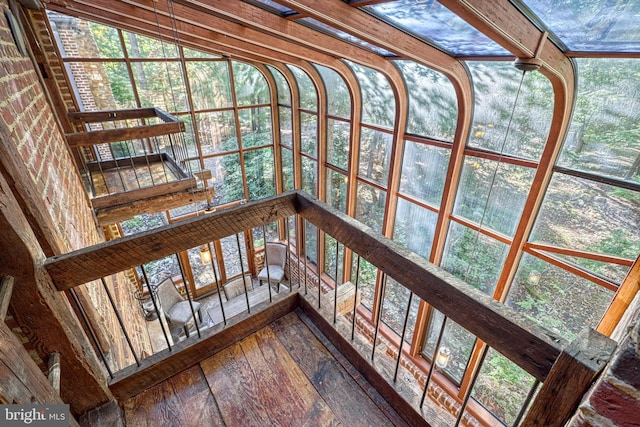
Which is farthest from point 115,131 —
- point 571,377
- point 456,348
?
point 456,348

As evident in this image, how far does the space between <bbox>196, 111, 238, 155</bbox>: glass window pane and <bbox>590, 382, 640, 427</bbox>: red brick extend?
662 centimetres

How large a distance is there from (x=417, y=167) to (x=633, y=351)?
14.2 feet

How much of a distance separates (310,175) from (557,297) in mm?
4856

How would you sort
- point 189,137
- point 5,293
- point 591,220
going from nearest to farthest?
point 5,293
point 591,220
point 189,137

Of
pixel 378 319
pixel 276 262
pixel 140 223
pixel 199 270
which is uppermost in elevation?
pixel 378 319

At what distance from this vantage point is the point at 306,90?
6.21m

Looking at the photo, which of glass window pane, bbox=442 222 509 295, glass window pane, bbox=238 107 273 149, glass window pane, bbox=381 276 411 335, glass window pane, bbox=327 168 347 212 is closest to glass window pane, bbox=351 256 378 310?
glass window pane, bbox=381 276 411 335

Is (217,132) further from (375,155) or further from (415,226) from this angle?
(415,226)

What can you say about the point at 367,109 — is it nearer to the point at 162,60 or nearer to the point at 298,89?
the point at 298,89

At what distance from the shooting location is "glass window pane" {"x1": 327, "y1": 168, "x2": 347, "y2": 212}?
6.14m

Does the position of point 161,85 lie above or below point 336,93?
above

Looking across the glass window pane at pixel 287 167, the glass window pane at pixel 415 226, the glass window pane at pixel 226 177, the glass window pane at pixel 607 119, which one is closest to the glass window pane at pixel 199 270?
the glass window pane at pixel 226 177

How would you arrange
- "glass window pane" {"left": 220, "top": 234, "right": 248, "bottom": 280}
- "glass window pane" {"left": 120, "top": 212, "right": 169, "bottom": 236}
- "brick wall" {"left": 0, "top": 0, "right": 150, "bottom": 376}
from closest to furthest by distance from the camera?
"brick wall" {"left": 0, "top": 0, "right": 150, "bottom": 376}
"glass window pane" {"left": 120, "top": 212, "right": 169, "bottom": 236}
"glass window pane" {"left": 220, "top": 234, "right": 248, "bottom": 280}

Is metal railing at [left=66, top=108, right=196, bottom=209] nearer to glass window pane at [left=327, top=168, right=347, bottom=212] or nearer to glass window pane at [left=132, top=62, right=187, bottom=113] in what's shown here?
glass window pane at [left=132, top=62, right=187, bottom=113]
